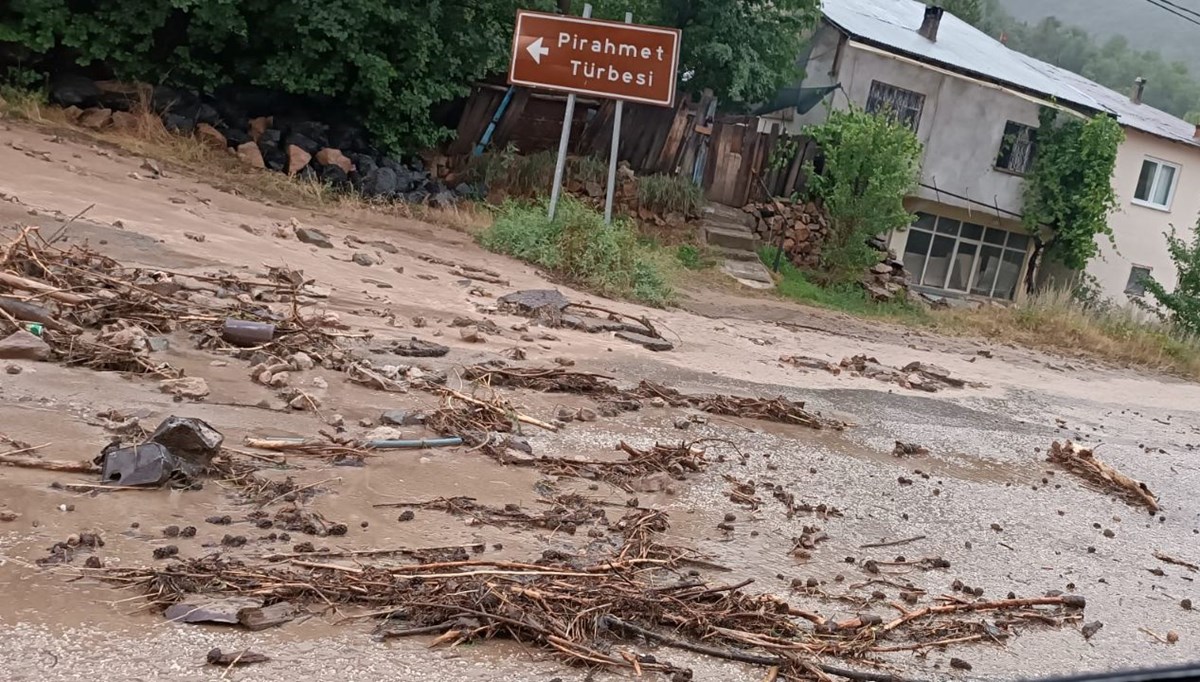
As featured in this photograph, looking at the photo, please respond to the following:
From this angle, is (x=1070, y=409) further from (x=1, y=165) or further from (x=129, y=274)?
(x=1, y=165)

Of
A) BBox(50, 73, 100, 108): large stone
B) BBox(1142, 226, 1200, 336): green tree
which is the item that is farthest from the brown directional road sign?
BBox(1142, 226, 1200, 336): green tree

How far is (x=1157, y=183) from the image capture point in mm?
25344

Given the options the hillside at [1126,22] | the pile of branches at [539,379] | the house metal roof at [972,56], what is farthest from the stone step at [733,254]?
the hillside at [1126,22]

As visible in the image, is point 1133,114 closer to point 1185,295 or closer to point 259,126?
point 1185,295

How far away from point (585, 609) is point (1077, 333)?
14255 mm

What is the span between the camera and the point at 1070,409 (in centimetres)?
910

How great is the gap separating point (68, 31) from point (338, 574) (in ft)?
41.0

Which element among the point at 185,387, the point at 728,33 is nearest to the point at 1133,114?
the point at 728,33

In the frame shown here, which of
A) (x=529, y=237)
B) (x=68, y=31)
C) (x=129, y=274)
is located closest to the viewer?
(x=129, y=274)

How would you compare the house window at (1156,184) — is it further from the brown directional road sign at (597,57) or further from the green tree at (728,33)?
the brown directional road sign at (597,57)

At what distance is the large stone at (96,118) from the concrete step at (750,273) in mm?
8856

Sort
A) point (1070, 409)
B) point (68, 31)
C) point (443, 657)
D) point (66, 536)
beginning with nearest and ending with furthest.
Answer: point (443, 657) → point (66, 536) → point (1070, 409) → point (68, 31)

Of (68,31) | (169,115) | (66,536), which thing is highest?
(68,31)

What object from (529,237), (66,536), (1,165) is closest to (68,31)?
(1,165)
